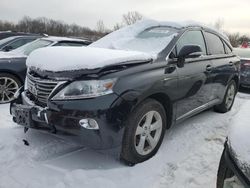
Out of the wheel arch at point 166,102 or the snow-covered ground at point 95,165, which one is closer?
the snow-covered ground at point 95,165

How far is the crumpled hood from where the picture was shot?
309cm

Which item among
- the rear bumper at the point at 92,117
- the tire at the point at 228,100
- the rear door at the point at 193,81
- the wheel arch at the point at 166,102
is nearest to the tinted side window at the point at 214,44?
the rear door at the point at 193,81

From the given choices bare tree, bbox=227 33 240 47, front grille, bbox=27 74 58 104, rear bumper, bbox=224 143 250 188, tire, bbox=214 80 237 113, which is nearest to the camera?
rear bumper, bbox=224 143 250 188

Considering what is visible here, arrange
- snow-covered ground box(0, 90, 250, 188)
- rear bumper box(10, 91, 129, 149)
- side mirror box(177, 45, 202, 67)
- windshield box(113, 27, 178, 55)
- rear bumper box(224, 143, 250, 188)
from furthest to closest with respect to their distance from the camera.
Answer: windshield box(113, 27, 178, 55), side mirror box(177, 45, 202, 67), snow-covered ground box(0, 90, 250, 188), rear bumper box(10, 91, 129, 149), rear bumper box(224, 143, 250, 188)

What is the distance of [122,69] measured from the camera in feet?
10.5

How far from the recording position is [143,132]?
342cm

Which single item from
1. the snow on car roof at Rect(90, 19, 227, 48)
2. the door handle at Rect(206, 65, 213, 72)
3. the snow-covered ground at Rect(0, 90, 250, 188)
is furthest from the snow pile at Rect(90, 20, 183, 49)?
the snow-covered ground at Rect(0, 90, 250, 188)

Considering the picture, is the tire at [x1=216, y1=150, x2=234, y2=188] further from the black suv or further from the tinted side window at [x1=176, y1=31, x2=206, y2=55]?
the tinted side window at [x1=176, y1=31, x2=206, y2=55]

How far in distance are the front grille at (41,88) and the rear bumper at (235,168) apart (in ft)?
5.86

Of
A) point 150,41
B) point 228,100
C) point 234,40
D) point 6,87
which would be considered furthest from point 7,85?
point 234,40

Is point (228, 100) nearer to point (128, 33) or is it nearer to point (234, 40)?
point (128, 33)

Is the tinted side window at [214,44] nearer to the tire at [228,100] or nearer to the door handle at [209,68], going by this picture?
the door handle at [209,68]

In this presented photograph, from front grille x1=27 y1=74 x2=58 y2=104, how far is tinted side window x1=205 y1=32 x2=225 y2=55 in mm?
2712

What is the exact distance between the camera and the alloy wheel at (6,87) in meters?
5.74
